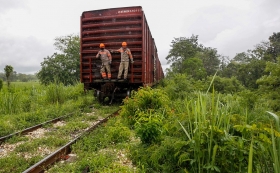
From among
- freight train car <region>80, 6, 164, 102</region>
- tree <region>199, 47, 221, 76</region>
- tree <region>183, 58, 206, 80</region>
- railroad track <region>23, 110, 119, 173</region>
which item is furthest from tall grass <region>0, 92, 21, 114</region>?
tree <region>199, 47, 221, 76</region>

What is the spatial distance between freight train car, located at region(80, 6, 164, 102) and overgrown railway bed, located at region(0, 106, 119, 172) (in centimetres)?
301

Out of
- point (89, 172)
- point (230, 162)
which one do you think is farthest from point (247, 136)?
point (89, 172)

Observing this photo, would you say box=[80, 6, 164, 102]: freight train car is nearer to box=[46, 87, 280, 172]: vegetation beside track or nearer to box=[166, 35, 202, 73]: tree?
box=[46, 87, 280, 172]: vegetation beside track

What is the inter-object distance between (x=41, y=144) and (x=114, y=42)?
5400 millimetres

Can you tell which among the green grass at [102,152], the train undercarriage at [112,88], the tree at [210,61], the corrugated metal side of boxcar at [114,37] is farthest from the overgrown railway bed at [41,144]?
the tree at [210,61]

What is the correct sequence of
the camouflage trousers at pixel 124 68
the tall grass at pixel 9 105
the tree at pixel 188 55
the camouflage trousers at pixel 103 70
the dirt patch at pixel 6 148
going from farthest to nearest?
the tree at pixel 188 55, the camouflage trousers at pixel 103 70, the camouflage trousers at pixel 124 68, the tall grass at pixel 9 105, the dirt patch at pixel 6 148

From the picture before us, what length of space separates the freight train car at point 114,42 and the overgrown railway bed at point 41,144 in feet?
9.89

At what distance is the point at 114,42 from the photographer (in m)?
8.49

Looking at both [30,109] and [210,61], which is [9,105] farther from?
[210,61]

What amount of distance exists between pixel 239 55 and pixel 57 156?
193 feet

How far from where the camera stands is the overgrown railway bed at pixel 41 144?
3.19m

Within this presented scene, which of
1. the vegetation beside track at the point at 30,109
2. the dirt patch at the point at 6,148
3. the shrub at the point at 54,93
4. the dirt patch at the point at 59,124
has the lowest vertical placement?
the dirt patch at the point at 6,148

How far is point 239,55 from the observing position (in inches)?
2148

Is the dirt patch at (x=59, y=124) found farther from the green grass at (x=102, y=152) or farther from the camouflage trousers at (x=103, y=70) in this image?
the camouflage trousers at (x=103, y=70)
